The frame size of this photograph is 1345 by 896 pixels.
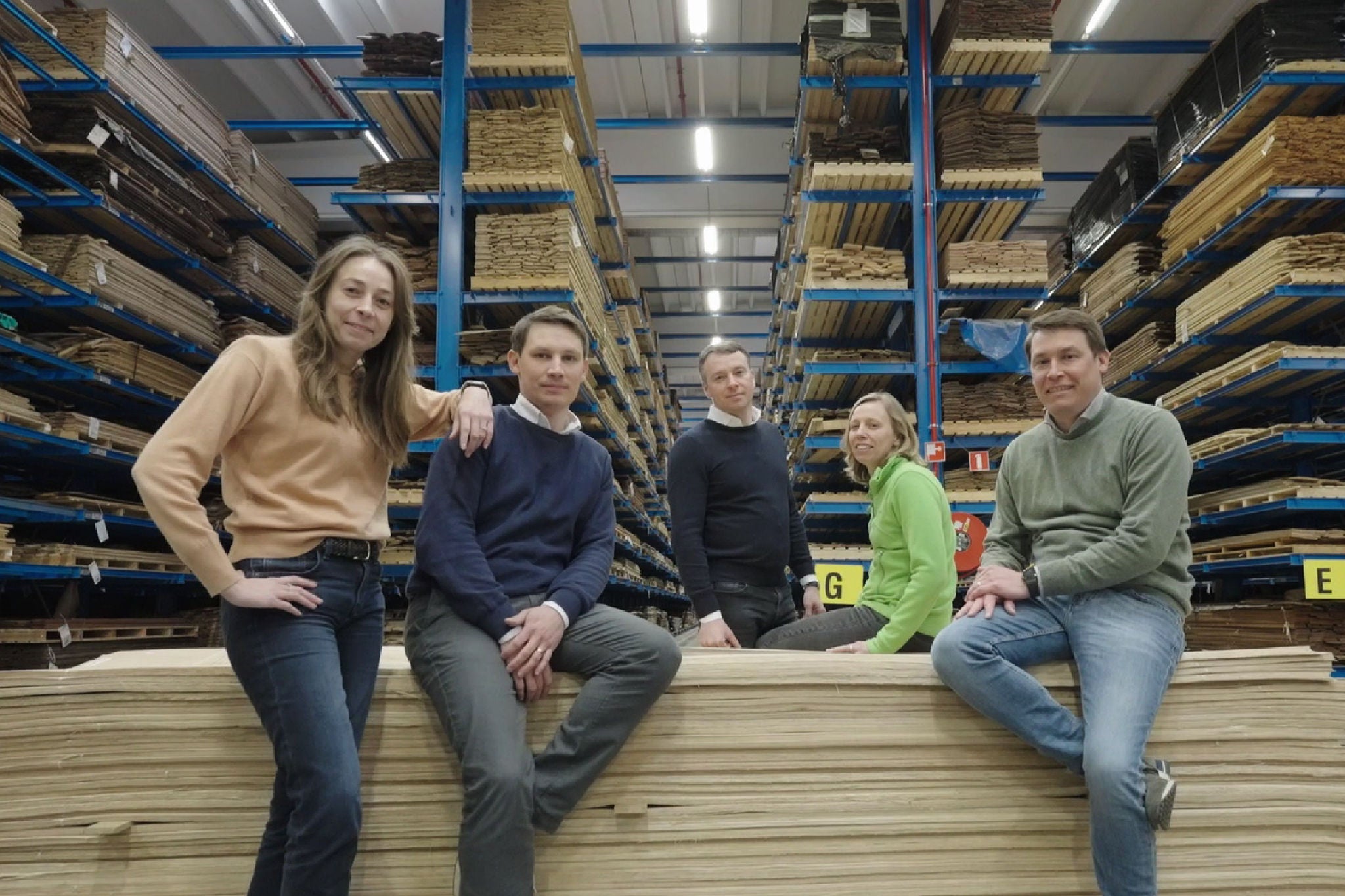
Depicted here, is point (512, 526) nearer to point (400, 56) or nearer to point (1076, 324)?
point (1076, 324)

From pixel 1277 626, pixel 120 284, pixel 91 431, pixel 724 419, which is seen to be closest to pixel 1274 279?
pixel 1277 626

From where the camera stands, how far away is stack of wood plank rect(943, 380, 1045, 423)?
7105 mm

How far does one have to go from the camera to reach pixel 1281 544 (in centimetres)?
577

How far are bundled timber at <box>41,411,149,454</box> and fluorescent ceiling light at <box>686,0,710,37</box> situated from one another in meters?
7.70

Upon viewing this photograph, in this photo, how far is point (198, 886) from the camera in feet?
6.20

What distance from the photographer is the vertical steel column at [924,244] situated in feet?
22.2

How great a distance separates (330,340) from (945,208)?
6.66 meters

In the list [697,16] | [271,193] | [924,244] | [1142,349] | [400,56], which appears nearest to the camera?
[924,244]

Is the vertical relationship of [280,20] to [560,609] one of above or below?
above

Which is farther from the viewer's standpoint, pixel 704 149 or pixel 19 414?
pixel 704 149

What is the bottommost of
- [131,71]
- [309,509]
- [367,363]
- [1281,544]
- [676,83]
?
[1281,544]

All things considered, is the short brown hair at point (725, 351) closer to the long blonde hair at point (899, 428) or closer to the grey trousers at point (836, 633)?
the long blonde hair at point (899, 428)

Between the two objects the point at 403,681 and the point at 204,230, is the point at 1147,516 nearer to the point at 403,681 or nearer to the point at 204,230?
the point at 403,681

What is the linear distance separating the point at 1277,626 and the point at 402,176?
8390 mm
